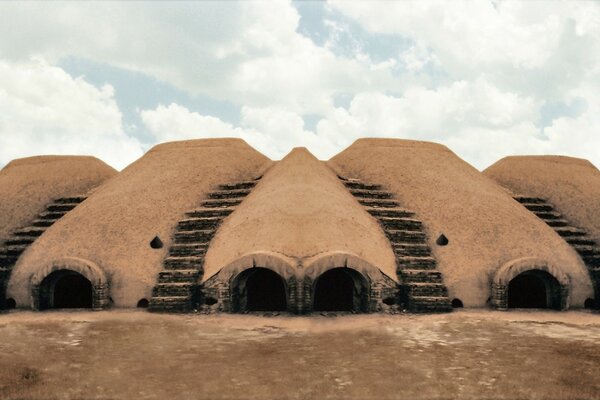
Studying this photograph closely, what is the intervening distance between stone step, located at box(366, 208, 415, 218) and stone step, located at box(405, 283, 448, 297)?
136 inches

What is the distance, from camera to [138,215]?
56.3 ft

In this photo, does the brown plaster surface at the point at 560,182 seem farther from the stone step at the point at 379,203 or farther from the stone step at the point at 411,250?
the stone step at the point at 411,250

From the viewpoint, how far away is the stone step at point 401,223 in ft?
54.4

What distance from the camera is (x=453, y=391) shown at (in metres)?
8.05

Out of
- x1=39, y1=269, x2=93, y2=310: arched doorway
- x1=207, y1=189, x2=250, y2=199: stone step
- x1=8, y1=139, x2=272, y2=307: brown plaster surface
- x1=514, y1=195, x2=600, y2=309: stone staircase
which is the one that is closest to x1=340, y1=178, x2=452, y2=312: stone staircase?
x1=207, y1=189, x2=250, y2=199: stone step

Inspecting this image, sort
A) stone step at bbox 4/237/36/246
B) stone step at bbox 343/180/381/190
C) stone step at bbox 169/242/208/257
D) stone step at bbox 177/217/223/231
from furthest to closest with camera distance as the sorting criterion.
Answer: stone step at bbox 343/180/381/190 → stone step at bbox 4/237/36/246 → stone step at bbox 177/217/223/231 → stone step at bbox 169/242/208/257

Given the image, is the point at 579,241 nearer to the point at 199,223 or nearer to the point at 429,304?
the point at 429,304

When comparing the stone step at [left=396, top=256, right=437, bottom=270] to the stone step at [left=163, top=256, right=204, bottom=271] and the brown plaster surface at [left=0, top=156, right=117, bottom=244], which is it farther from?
the brown plaster surface at [left=0, top=156, right=117, bottom=244]

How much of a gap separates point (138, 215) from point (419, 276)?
975 cm

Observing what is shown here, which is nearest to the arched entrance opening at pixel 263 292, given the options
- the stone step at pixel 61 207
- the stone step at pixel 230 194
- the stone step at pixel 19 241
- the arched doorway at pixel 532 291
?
the stone step at pixel 230 194

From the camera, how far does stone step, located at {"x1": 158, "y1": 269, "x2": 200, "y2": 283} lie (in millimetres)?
14891

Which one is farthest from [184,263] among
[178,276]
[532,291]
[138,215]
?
[532,291]

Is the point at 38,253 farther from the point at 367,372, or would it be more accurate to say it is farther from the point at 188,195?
the point at 367,372

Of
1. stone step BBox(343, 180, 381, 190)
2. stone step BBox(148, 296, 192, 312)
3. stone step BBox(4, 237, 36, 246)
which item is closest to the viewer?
stone step BBox(148, 296, 192, 312)
